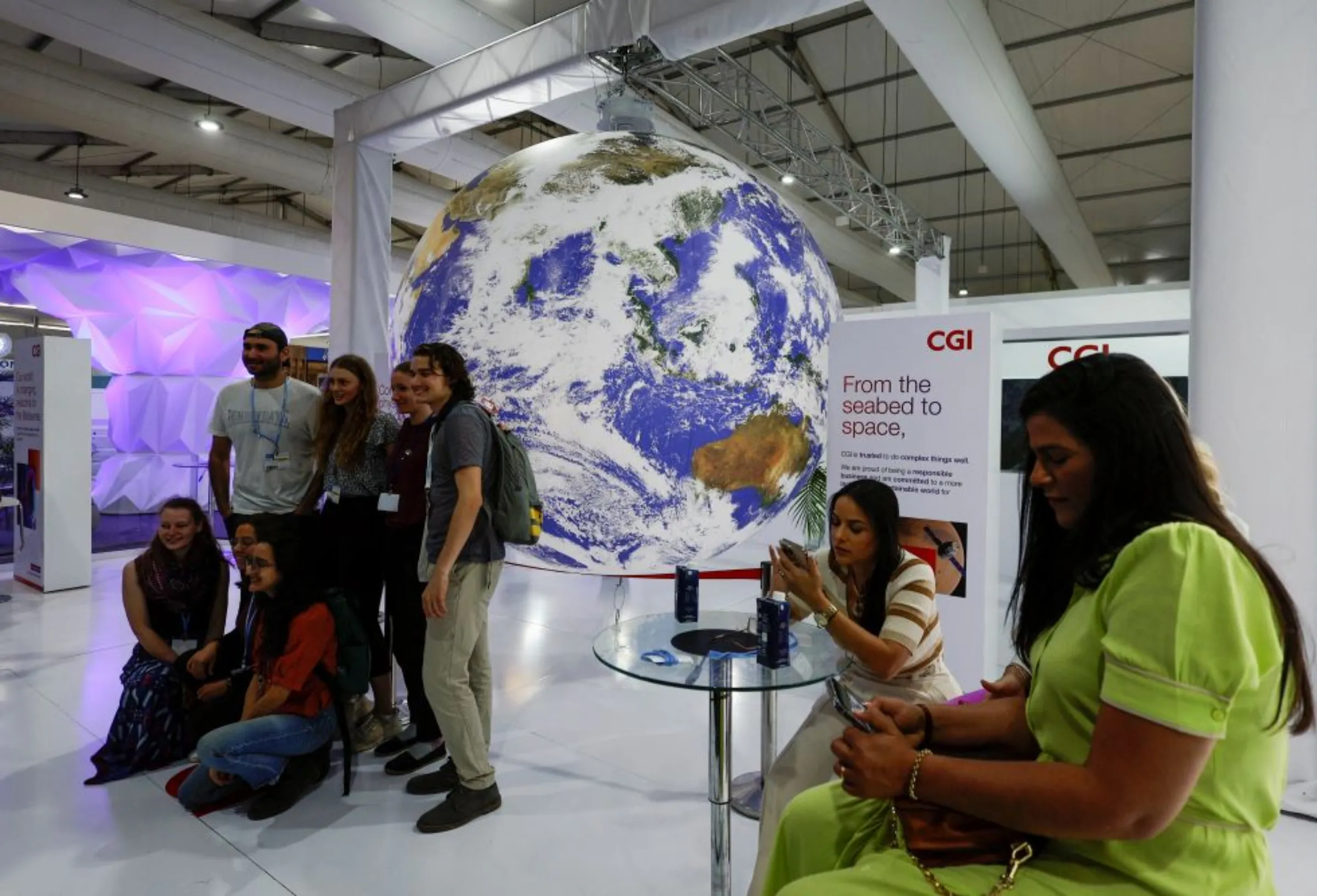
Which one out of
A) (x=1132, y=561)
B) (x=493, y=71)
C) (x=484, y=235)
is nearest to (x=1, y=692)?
(x=484, y=235)

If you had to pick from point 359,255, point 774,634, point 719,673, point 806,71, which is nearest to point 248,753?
point 719,673

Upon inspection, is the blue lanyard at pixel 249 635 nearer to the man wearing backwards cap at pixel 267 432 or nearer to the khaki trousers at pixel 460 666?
the man wearing backwards cap at pixel 267 432

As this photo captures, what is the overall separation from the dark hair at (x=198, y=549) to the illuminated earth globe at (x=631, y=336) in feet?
4.16

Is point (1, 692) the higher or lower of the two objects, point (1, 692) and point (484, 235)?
the lower

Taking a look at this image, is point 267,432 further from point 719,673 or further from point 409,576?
point 719,673

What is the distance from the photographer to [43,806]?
3094 mm

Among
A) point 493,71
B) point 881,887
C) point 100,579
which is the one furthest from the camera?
point 100,579

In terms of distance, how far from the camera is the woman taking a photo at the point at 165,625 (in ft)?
11.2

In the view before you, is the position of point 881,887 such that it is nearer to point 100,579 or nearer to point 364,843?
point 364,843

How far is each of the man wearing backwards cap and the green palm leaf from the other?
9.30 feet

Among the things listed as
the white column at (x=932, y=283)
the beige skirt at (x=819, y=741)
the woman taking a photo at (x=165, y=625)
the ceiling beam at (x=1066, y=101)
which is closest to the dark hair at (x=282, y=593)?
the woman taking a photo at (x=165, y=625)

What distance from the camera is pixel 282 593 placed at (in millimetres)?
3201

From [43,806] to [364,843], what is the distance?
1.31 meters

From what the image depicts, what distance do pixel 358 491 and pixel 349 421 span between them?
318 millimetres
